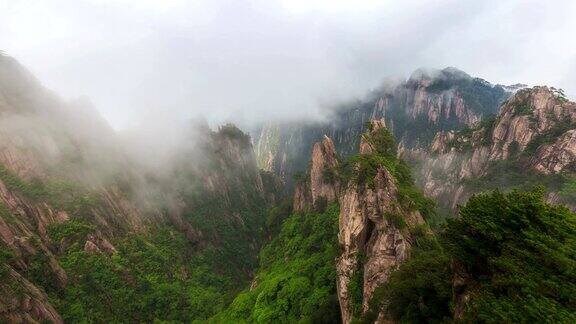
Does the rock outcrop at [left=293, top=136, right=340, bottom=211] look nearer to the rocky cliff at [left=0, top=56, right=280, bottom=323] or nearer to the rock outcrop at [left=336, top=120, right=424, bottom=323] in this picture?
the rocky cliff at [left=0, top=56, right=280, bottom=323]

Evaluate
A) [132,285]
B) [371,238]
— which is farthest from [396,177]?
[132,285]

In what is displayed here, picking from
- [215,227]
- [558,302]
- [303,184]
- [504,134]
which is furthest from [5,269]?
[504,134]

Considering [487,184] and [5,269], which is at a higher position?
[5,269]

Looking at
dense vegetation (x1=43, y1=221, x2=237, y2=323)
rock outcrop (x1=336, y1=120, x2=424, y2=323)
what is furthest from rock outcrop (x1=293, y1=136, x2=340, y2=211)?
rock outcrop (x1=336, y1=120, x2=424, y2=323)

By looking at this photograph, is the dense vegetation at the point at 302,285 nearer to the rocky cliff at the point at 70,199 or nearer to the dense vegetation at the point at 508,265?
the dense vegetation at the point at 508,265

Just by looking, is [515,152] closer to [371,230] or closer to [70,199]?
[371,230]

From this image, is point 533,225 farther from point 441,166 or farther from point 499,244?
point 441,166
